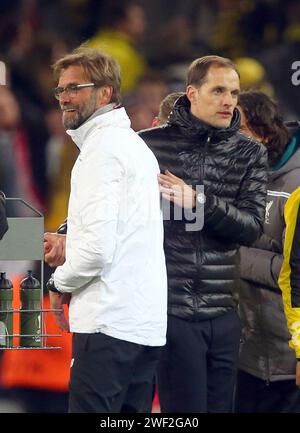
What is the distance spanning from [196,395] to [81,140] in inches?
37.8

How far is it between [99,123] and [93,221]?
35 centimetres

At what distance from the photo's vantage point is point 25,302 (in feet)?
13.4

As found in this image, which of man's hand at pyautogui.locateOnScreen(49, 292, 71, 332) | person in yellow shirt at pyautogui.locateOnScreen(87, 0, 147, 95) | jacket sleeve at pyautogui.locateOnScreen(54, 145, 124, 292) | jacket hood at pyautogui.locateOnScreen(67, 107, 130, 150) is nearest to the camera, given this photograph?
jacket sleeve at pyautogui.locateOnScreen(54, 145, 124, 292)

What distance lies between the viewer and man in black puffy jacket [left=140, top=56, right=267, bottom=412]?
4.18 m

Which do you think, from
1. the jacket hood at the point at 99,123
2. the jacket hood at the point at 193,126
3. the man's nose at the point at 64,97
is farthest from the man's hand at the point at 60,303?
the jacket hood at the point at 193,126

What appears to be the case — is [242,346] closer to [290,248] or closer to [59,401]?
[290,248]

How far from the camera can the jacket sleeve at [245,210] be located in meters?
4.14

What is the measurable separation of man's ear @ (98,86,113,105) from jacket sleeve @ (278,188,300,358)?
81 cm

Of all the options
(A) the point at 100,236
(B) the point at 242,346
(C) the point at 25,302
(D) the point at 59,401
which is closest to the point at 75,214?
(A) the point at 100,236

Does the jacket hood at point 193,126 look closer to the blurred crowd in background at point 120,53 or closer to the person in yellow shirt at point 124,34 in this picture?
the blurred crowd in background at point 120,53

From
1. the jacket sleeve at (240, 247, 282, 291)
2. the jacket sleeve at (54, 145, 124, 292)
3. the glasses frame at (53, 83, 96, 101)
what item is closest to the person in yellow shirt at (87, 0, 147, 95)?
the jacket sleeve at (240, 247, 282, 291)

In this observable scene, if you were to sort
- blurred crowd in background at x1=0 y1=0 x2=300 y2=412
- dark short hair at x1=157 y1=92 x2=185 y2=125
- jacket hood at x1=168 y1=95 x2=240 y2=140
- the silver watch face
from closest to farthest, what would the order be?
the silver watch face, jacket hood at x1=168 y1=95 x2=240 y2=140, dark short hair at x1=157 y1=92 x2=185 y2=125, blurred crowd in background at x1=0 y1=0 x2=300 y2=412

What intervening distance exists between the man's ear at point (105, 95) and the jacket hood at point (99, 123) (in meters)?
0.05

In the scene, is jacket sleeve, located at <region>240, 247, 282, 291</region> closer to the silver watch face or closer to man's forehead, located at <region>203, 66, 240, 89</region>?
the silver watch face
